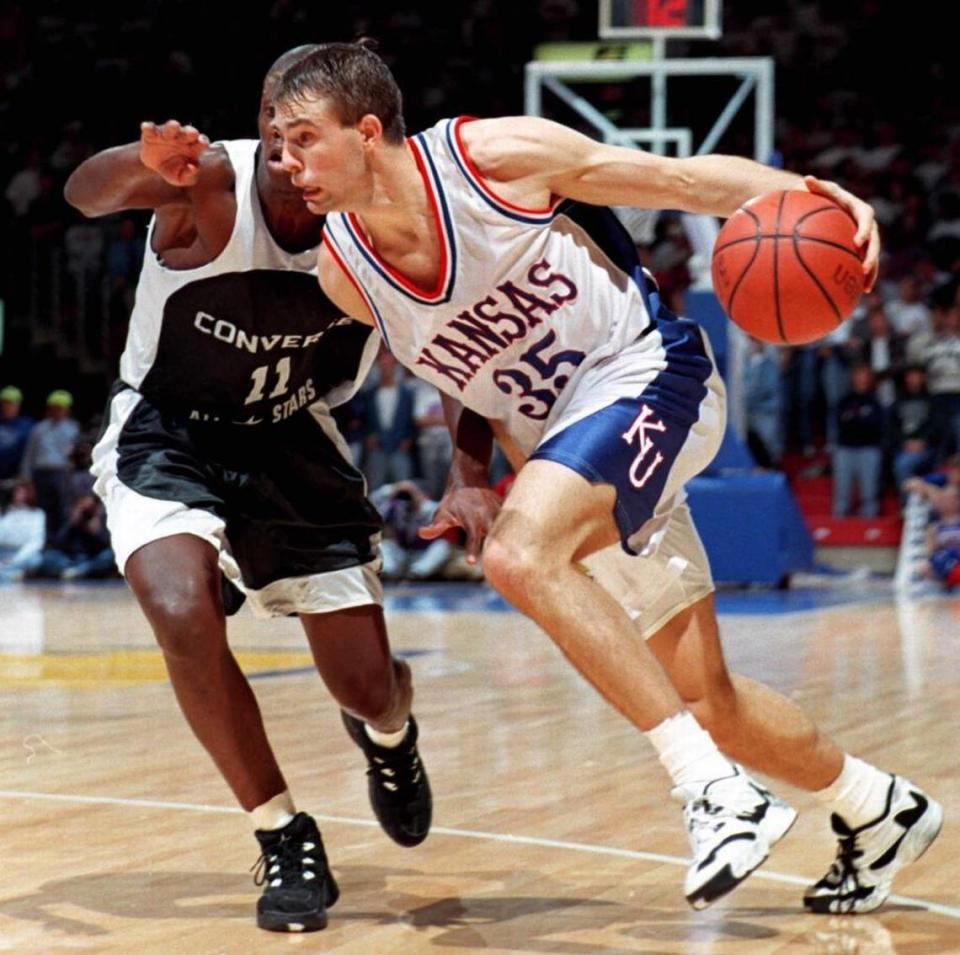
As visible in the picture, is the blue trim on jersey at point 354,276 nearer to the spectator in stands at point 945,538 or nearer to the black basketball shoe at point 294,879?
the black basketball shoe at point 294,879

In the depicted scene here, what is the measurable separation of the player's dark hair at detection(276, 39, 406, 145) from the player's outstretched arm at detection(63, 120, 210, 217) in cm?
28

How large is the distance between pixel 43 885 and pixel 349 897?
0.69 metres

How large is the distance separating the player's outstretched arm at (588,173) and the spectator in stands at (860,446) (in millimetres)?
11549

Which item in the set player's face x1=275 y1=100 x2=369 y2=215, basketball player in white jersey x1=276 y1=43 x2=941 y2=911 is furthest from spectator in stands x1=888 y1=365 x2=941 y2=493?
player's face x1=275 y1=100 x2=369 y2=215

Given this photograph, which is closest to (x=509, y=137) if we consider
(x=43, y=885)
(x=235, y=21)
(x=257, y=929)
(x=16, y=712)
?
(x=257, y=929)

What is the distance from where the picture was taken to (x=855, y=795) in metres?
3.89

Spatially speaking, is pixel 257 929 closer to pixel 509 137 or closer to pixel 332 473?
pixel 332 473

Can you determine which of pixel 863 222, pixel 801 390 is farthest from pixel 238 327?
pixel 801 390

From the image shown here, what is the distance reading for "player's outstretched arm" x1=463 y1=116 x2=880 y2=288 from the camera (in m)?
3.64

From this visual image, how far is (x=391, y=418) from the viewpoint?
1526 cm

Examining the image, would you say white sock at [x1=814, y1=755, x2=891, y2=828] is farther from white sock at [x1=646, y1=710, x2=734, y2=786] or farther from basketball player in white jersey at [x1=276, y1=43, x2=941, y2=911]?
white sock at [x1=646, y1=710, x2=734, y2=786]

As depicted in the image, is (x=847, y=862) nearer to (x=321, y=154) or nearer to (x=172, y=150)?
(x=321, y=154)

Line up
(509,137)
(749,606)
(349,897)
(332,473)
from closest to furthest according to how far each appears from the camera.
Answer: (509,137) < (349,897) < (332,473) < (749,606)

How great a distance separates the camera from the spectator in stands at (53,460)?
53.9 ft
